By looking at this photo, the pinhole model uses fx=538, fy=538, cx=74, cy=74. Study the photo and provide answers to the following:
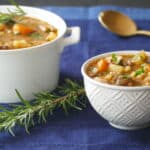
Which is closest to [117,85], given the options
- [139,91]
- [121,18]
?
[139,91]

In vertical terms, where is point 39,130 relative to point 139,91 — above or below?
below

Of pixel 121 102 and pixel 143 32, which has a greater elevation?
pixel 121 102

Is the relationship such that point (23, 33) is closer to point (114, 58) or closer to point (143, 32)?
point (114, 58)

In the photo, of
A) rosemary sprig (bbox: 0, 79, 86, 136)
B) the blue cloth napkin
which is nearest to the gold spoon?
the blue cloth napkin

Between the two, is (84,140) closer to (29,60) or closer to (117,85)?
(117,85)

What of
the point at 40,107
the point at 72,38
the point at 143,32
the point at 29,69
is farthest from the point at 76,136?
the point at 143,32

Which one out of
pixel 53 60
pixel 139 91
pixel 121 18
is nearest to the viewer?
A: pixel 139 91

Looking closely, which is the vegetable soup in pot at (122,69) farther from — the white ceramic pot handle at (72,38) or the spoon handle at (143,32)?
the spoon handle at (143,32)

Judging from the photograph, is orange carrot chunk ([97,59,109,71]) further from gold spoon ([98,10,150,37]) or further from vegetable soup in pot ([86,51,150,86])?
gold spoon ([98,10,150,37])
